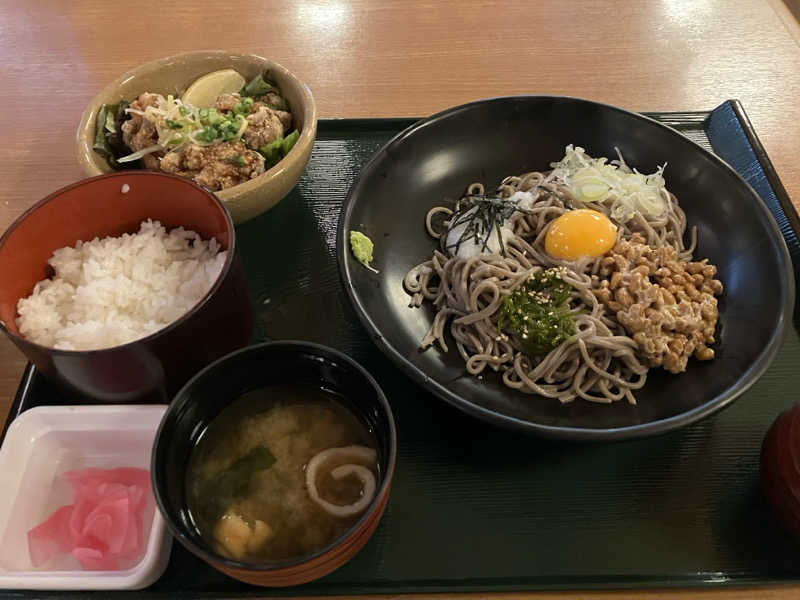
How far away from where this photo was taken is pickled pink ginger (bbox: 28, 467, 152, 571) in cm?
127

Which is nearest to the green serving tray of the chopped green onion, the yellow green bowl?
the yellow green bowl

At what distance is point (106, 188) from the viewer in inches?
65.0

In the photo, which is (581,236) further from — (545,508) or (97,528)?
(97,528)

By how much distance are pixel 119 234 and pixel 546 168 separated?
4.97 ft

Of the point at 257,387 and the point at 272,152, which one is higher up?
the point at 272,152

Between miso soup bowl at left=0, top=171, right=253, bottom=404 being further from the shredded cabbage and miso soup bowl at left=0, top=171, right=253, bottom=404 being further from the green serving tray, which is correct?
the shredded cabbage

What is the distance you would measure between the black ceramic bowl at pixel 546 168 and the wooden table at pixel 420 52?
0.46 meters

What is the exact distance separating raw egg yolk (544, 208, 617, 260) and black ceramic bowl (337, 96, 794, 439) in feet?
1.12

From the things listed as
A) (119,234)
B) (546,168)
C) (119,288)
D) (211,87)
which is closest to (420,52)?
(546,168)

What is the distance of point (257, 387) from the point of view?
1.46 meters

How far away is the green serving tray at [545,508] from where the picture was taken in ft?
4.41

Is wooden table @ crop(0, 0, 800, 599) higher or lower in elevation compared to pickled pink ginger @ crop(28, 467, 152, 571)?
higher

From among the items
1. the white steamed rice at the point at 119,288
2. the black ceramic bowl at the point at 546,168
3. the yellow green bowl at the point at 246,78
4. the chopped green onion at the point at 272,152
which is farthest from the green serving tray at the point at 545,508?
the chopped green onion at the point at 272,152

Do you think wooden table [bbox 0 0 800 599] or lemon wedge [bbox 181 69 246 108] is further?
wooden table [bbox 0 0 800 599]
